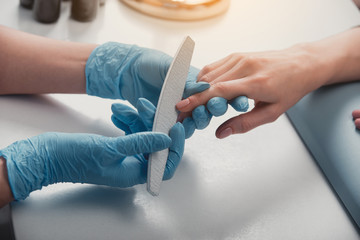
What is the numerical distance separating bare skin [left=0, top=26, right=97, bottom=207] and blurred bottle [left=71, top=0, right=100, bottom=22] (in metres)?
0.25

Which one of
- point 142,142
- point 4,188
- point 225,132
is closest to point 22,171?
point 4,188

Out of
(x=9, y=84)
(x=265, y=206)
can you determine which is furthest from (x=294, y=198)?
(x=9, y=84)

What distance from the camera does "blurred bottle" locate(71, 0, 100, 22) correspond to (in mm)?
1496

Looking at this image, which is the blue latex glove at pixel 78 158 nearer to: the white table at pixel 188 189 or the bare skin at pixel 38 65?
the white table at pixel 188 189

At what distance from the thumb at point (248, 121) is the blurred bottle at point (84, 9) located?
68 centimetres

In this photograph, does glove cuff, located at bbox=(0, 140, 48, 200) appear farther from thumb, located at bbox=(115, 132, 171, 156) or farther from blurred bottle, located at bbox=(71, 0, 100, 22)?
blurred bottle, located at bbox=(71, 0, 100, 22)

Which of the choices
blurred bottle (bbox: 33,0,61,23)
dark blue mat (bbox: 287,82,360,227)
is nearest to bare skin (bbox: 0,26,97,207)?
blurred bottle (bbox: 33,0,61,23)

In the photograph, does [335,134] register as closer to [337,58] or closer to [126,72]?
[337,58]

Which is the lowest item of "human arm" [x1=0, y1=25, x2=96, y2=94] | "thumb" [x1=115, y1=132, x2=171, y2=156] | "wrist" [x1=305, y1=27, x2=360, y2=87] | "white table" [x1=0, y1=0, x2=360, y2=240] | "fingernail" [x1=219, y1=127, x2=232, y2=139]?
"white table" [x1=0, y1=0, x2=360, y2=240]

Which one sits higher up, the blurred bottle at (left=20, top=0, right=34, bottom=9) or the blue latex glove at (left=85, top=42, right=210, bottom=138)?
the blurred bottle at (left=20, top=0, right=34, bottom=9)

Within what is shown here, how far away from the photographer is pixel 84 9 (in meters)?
1.50

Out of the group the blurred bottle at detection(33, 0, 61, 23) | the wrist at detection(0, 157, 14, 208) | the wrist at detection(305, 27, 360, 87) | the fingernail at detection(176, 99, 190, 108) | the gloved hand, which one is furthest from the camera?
the blurred bottle at detection(33, 0, 61, 23)

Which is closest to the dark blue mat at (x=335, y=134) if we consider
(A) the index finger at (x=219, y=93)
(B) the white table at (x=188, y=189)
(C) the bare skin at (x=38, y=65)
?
(B) the white table at (x=188, y=189)

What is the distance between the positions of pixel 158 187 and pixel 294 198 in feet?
1.19
